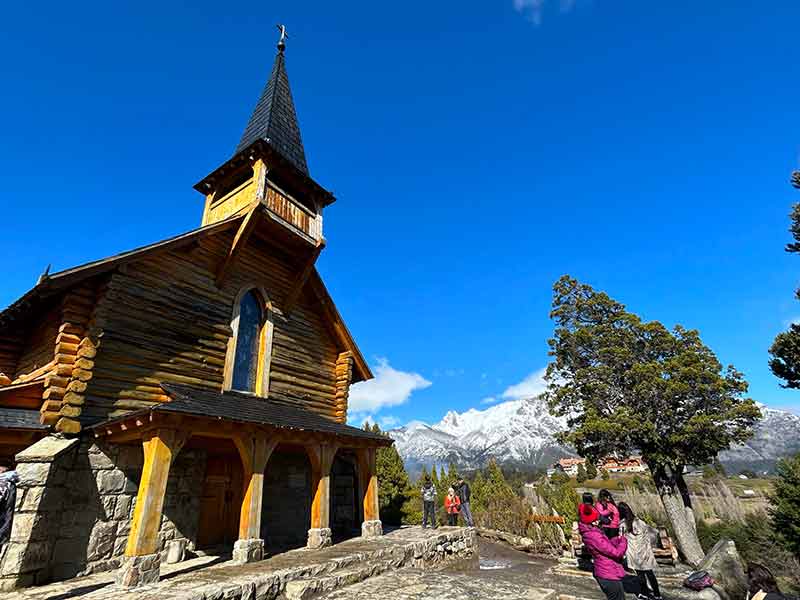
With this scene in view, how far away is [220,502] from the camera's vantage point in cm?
1027

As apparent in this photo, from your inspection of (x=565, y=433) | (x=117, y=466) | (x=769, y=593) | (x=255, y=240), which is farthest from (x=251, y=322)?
(x=565, y=433)

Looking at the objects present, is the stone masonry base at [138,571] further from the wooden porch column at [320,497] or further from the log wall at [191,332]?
the wooden porch column at [320,497]

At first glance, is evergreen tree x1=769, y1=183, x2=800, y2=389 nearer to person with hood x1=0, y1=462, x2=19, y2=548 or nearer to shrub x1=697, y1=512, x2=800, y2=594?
shrub x1=697, y1=512, x2=800, y2=594

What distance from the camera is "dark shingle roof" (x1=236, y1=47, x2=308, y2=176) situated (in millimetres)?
14492

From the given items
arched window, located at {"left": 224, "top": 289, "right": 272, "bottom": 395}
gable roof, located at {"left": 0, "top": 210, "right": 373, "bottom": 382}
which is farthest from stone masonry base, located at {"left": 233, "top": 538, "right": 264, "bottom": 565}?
gable roof, located at {"left": 0, "top": 210, "right": 373, "bottom": 382}

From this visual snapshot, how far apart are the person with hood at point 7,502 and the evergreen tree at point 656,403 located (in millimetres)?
18780

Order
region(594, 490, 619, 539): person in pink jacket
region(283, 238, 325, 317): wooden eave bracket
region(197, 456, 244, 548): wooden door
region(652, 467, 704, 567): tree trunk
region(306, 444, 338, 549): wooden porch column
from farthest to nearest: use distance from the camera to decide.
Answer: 1. region(652, 467, 704, 567): tree trunk
2. region(283, 238, 325, 317): wooden eave bracket
3. region(197, 456, 244, 548): wooden door
4. region(306, 444, 338, 549): wooden porch column
5. region(594, 490, 619, 539): person in pink jacket

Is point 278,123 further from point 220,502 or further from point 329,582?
point 329,582

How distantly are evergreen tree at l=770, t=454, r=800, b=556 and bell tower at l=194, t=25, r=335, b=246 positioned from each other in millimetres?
16304

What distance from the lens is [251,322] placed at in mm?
11836

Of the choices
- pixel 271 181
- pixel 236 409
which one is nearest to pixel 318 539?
pixel 236 409

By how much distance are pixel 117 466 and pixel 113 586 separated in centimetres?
245

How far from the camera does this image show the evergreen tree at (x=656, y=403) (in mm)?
17312

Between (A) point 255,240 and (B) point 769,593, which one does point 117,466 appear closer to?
(A) point 255,240
